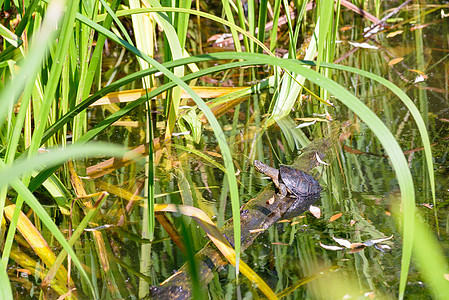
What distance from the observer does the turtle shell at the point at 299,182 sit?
177 centimetres

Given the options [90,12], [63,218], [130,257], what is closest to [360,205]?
[130,257]

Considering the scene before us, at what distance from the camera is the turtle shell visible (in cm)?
177

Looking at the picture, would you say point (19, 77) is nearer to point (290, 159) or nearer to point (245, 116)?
point (290, 159)

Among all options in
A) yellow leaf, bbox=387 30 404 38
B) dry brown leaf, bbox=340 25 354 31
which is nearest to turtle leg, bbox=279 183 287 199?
yellow leaf, bbox=387 30 404 38

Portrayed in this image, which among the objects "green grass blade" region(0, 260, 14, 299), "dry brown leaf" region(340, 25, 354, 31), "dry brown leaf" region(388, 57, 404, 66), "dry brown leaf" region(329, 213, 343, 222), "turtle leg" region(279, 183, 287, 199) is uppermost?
"dry brown leaf" region(340, 25, 354, 31)

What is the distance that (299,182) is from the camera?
5.91 ft

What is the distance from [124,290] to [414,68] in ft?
7.43

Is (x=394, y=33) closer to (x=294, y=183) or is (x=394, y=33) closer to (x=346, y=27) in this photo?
(x=346, y=27)

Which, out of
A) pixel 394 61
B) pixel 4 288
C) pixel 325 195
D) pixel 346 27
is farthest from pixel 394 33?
pixel 4 288

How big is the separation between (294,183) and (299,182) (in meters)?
0.03

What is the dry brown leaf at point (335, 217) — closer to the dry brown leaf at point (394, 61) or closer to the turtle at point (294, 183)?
the turtle at point (294, 183)

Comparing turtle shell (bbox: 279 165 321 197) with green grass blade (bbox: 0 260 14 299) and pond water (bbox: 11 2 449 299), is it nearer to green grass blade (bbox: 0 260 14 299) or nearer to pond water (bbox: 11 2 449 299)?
pond water (bbox: 11 2 449 299)

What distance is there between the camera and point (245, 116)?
255cm

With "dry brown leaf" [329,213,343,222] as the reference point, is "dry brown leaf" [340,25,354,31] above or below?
above
